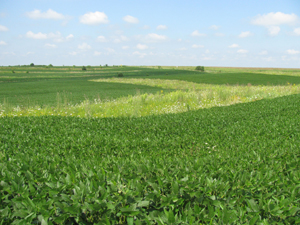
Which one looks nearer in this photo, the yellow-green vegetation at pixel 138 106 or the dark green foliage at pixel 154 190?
the dark green foliage at pixel 154 190

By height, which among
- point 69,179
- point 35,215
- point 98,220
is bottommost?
point 98,220

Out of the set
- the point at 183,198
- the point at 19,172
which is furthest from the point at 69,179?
the point at 183,198

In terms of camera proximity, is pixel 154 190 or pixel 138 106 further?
pixel 138 106

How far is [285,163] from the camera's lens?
4012 millimetres

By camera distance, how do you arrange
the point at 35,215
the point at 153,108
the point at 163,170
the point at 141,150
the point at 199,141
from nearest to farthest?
the point at 35,215, the point at 163,170, the point at 141,150, the point at 199,141, the point at 153,108

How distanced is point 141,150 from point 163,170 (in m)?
2.19

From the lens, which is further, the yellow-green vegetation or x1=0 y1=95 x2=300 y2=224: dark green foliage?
the yellow-green vegetation

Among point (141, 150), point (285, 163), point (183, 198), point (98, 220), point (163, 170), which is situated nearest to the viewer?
point (98, 220)

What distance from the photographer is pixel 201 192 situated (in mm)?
2848

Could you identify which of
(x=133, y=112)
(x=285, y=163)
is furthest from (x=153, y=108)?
(x=285, y=163)

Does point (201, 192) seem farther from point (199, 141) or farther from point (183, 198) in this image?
point (199, 141)

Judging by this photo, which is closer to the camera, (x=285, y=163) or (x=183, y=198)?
(x=183, y=198)

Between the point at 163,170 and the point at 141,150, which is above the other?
the point at 163,170

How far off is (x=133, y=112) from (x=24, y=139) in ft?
21.6
